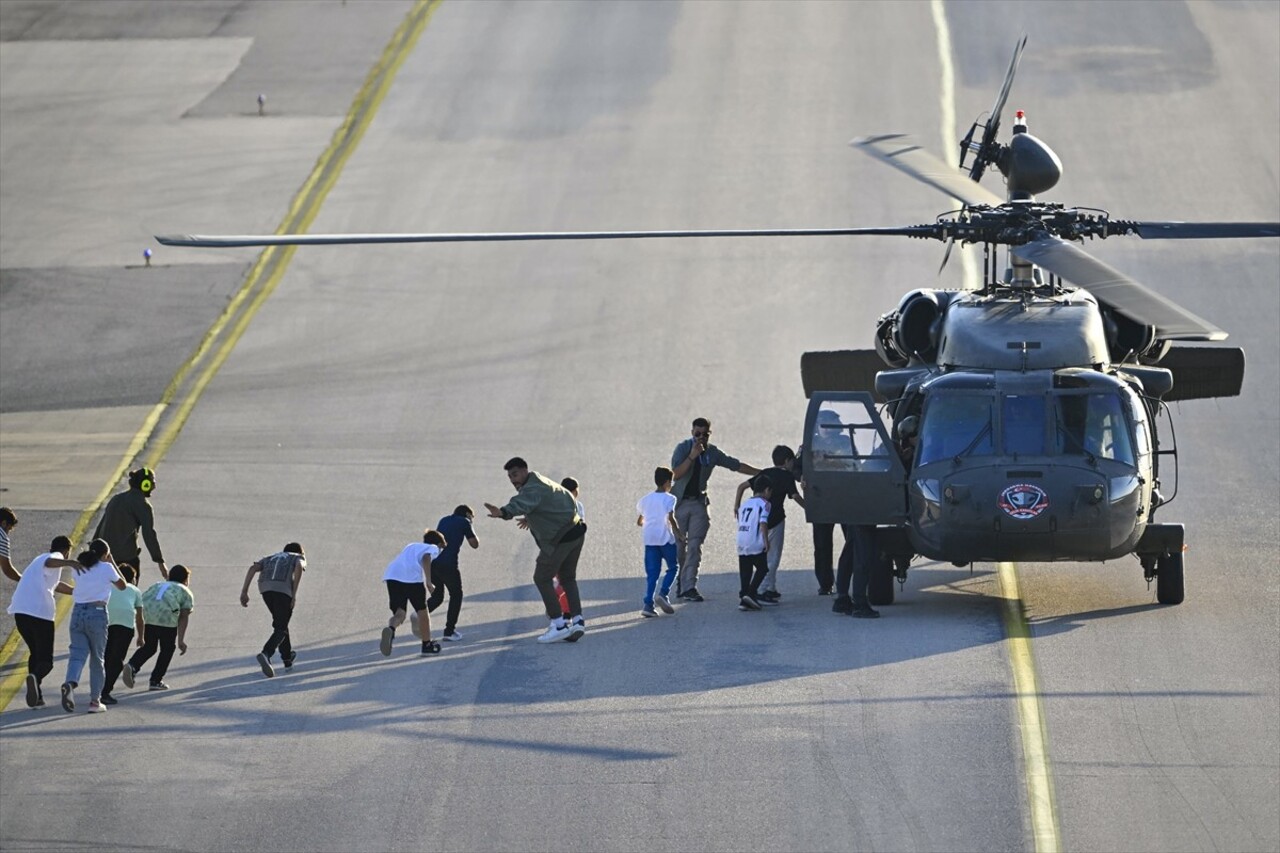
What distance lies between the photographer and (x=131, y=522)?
18688 mm

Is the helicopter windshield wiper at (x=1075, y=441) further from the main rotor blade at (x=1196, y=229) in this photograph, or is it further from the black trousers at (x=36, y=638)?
the black trousers at (x=36, y=638)

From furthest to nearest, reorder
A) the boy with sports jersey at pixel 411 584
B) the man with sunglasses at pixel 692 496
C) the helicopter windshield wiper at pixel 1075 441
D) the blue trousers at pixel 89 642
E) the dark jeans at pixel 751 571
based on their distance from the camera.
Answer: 1. the man with sunglasses at pixel 692 496
2. the dark jeans at pixel 751 571
3. the boy with sports jersey at pixel 411 584
4. the helicopter windshield wiper at pixel 1075 441
5. the blue trousers at pixel 89 642

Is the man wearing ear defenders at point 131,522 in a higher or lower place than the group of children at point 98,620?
higher

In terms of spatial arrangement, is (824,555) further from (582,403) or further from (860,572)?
(582,403)

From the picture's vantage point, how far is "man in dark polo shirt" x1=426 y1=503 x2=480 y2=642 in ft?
59.7

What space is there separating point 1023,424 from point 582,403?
906 cm

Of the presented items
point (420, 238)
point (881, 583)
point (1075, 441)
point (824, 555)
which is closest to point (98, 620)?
point (420, 238)

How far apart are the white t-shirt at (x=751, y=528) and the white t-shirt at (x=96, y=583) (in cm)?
561

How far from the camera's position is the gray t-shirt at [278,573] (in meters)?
17.4

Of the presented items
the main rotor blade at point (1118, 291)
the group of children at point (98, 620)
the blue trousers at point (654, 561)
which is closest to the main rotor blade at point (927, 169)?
the main rotor blade at point (1118, 291)

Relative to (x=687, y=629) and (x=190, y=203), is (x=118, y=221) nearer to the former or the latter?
(x=190, y=203)

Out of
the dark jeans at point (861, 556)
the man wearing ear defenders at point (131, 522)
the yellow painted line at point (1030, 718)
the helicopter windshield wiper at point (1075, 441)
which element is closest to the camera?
the yellow painted line at point (1030, 718)

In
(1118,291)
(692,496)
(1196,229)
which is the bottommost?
(692,496)

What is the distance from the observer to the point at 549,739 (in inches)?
610
